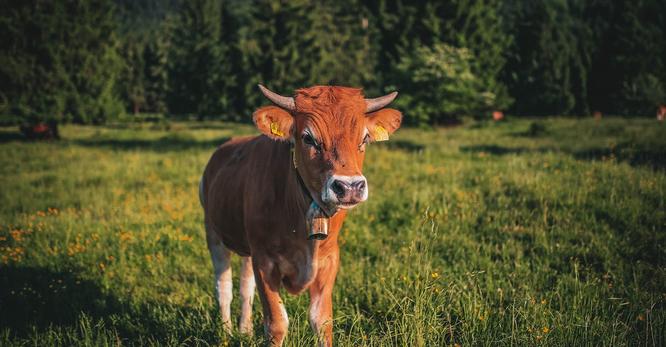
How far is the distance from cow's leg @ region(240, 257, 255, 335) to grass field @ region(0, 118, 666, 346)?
0.42ft

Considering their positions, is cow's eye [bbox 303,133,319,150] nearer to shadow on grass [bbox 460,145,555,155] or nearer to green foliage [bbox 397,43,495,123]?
shadow on grass [bbox 460,145,555,155]

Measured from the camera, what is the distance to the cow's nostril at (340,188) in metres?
2.54

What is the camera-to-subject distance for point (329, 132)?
2.88 metres

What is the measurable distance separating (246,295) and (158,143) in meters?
18.5

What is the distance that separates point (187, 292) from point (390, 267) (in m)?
2.32

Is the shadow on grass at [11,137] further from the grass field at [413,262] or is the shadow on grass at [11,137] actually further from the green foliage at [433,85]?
the green foliage at [433,85]

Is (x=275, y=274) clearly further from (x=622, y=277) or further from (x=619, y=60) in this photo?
(x=619, y=60)

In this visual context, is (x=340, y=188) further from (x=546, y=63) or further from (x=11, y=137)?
(x=546, y=63)

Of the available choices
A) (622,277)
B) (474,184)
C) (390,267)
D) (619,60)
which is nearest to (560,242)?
(622,277)

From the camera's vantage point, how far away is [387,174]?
438 inches

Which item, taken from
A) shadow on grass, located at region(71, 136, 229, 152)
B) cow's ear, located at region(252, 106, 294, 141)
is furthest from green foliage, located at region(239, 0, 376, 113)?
cow's ear, located at region(252, 106, 294, 141)

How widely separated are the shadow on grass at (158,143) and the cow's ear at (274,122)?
16110mm

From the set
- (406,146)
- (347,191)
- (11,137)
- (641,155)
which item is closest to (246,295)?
(347,191)

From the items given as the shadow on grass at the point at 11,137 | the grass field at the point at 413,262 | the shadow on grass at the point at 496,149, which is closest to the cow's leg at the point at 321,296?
the grass field at the point at 413,262
